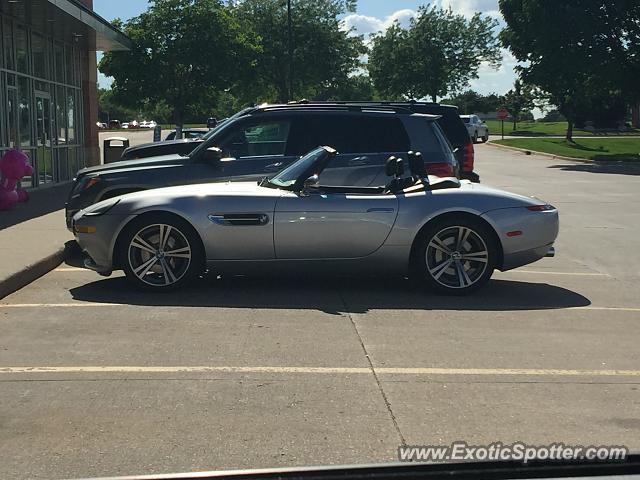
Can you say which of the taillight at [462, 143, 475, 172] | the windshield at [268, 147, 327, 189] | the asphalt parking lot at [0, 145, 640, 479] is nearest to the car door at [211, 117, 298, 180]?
the windshield at [268, 147, 327, 189]

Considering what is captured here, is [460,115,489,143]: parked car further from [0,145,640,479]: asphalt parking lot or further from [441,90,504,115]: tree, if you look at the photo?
[0,145,640,479]: asphalt parking lot

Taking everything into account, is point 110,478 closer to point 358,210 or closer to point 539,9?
point 358,210

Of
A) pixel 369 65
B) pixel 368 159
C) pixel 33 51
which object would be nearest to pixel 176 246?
pixel 368 159

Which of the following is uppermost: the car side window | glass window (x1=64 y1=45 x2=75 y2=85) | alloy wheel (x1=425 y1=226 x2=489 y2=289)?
glass window (x1=64 y1=45 x2=75 y2=85)

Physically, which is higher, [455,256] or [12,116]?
[12,116]

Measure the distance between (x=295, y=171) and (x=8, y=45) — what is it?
12.2 m

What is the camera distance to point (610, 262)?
10414 mm

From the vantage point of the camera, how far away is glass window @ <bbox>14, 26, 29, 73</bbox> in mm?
18672

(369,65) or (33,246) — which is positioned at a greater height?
(369,65)

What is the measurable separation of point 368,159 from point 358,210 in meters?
2.11

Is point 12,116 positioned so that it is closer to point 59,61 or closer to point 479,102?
point 59,61

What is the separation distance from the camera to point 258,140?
402 inches

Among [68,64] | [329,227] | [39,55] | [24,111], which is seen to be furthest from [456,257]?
[68,64]

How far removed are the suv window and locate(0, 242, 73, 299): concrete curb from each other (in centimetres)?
299
